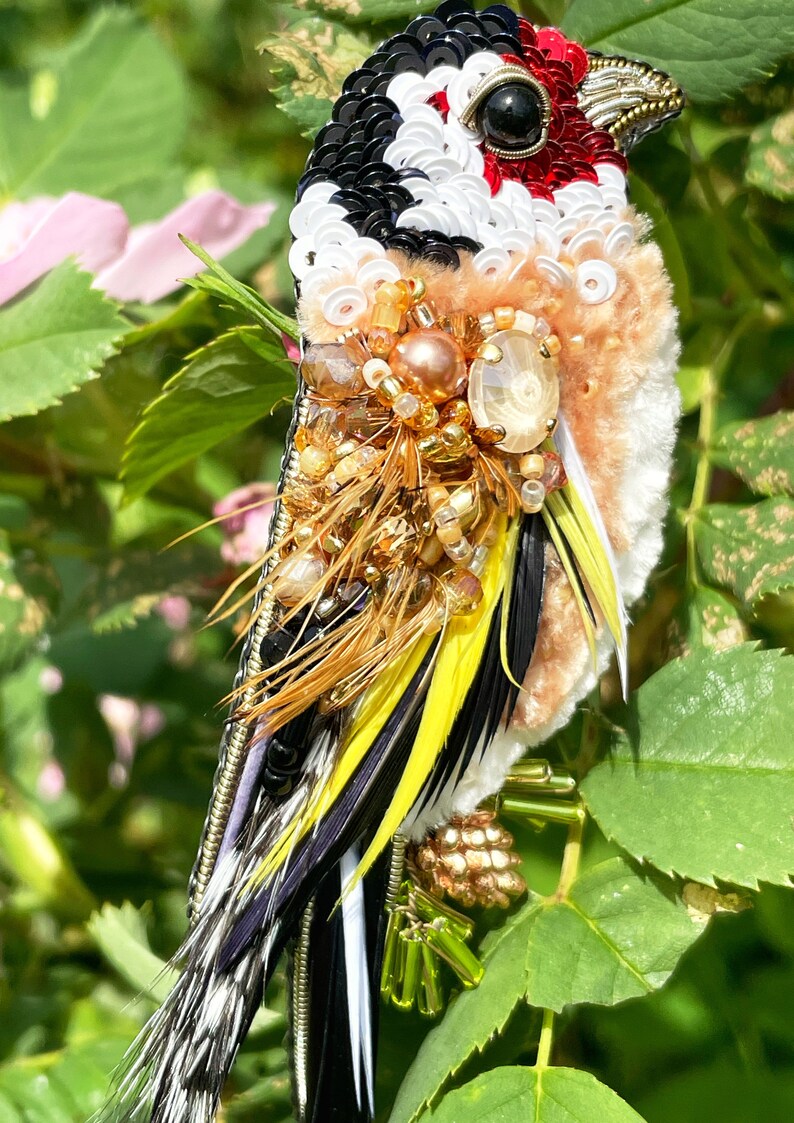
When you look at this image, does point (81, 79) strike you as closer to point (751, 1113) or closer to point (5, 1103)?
point (5, 1103)

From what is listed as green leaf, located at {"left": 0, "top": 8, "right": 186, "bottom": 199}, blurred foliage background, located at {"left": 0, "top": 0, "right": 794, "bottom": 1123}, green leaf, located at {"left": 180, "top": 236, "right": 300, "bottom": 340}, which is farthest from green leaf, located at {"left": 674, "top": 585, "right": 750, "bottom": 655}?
green leaf, located at {"left": 0, "top": 8, "right": 186, "bottom": 199}

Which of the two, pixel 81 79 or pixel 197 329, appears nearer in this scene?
pixel 197 329

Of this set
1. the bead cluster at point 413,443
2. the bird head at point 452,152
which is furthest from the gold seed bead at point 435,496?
the bird head at point 452,152

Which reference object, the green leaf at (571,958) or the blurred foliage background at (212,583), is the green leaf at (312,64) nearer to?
the blurred foliage background at (212,583)

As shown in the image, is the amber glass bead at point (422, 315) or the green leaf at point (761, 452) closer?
the amber glass bead at point (422, 315)

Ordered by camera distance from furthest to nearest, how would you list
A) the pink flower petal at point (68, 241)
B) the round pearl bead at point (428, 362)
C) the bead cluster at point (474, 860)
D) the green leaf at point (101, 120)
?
the green leaf at point (101, 120) < the pink flower petal at point (68, 241) < the bead cluster at point (474, 860) < the round pearl bead at point (428, 362)

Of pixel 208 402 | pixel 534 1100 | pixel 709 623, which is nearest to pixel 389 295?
pixel 208 402

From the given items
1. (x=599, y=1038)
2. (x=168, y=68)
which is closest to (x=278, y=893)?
(x=599, y=1038)
